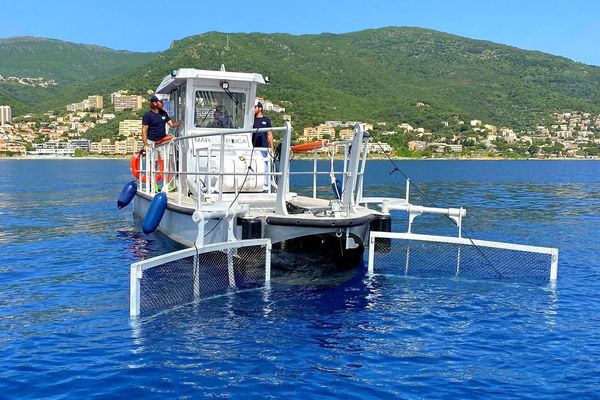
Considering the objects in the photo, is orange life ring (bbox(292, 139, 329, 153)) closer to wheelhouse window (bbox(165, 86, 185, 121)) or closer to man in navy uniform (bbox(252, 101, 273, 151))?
man in navy uniform (bbox(252, 101, 273, 151))

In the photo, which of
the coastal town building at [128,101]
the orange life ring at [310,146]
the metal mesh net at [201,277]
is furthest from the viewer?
the coastal town building at [128,101]

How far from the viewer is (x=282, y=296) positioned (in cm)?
1002

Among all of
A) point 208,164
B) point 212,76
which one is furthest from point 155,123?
point 208,164

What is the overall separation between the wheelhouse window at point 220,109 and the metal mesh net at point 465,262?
436cm

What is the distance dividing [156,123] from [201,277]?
225 inches

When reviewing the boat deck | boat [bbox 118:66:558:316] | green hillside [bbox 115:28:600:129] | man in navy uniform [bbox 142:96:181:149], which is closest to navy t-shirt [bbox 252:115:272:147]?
boat [bbox 118:66:558:316]

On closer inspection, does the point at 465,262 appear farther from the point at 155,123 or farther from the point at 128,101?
the point at 128,101

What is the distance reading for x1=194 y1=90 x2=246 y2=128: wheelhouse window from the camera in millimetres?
13500

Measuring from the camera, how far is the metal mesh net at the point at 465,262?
39.3ft

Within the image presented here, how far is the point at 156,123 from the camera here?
14562 millimetres

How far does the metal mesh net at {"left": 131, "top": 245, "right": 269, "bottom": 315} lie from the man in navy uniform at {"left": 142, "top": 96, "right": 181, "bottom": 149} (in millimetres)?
5138

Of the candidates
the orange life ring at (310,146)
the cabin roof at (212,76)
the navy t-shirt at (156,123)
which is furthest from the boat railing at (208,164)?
the cabin roof at (212,76)

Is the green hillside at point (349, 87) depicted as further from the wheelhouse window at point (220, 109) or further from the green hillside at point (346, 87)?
the wheelhouse window at point (220, 109)

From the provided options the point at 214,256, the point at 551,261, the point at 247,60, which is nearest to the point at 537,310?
the point at 551,261
